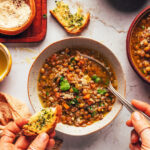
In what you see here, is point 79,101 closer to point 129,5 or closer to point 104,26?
point 104,26

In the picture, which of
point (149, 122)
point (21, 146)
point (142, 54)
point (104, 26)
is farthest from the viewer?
point (104, 26)

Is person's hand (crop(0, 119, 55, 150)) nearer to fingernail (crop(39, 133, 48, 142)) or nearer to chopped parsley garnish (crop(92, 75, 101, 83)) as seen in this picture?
fingernail (crop(39, 133, 48, 142))

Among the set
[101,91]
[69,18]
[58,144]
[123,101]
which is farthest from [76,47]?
[58,144]

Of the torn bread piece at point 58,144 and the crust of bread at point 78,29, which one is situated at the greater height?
the crust of bread at point 78,29

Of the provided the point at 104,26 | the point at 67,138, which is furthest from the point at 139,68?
the point at 67,138

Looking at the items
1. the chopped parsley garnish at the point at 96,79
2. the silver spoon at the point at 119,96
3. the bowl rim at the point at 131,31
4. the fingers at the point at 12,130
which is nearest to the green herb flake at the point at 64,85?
the chopped parsley garnish at the point at 96,79

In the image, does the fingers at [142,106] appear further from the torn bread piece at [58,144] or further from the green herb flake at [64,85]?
the torn bread piece at [58,144]
